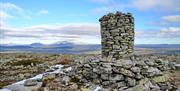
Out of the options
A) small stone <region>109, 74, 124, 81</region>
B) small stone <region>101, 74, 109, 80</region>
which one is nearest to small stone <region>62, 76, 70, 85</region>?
small stone <region>101, 74, 109, 80</region>

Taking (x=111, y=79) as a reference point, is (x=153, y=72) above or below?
above

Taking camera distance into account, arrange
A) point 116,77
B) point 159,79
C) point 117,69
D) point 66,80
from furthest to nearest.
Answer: point 66,80, point 159,79, point 117,69, point 116,77

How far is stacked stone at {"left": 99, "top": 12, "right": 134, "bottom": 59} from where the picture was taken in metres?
32.8

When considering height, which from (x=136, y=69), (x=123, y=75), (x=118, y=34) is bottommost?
(x=123, y=75)

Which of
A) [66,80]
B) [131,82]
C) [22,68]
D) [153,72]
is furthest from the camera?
[22,68]

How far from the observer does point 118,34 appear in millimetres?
32844

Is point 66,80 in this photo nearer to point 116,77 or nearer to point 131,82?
point 116,77

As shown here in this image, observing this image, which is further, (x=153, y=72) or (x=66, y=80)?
(x=66, y=80)

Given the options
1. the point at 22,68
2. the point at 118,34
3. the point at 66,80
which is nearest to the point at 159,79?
the point at 118,34

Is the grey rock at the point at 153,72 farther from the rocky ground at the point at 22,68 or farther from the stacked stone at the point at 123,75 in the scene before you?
the rocky ground at the point at 22,68

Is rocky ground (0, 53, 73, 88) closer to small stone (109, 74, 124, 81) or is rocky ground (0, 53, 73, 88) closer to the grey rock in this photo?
small stone (109, 74, 124, 81)

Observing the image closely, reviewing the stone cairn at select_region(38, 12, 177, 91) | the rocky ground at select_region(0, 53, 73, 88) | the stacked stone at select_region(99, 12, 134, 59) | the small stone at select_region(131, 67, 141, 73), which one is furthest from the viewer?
the rocky ground at select_region(0, 53, 73, 88)

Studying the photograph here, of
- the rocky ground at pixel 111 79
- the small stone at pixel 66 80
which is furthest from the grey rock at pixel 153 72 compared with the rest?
the small stone at pixel 66 80

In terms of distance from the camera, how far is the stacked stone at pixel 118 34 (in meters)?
32.8
